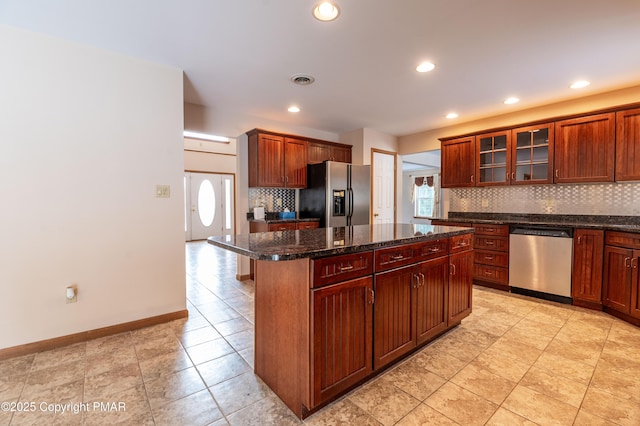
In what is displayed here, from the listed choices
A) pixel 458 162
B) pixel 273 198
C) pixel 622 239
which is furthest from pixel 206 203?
pixel 622 239

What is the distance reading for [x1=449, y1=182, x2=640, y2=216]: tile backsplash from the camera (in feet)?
11.0

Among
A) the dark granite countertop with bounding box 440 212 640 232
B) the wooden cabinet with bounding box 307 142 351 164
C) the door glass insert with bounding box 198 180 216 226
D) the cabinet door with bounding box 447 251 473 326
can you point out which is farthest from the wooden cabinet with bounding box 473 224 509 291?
the door glass insert with bounding box 198 180 216 226

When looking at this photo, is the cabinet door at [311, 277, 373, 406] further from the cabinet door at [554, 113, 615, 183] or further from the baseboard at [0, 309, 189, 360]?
the cabinet door at [554, 113, 615, 183]

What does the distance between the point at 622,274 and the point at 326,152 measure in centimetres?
397

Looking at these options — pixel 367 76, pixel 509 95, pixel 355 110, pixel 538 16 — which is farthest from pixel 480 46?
pixel 355 110

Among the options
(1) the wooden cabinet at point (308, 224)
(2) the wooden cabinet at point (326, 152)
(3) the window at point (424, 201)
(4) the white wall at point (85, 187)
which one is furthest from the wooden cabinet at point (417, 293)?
(3) the window at point (424, 201)

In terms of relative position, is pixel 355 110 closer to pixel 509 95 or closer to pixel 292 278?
pixel 509 95

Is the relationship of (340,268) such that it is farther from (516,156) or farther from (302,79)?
(516,156)

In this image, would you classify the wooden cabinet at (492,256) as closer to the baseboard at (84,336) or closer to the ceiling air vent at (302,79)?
the ceiling air vent at (302,79)

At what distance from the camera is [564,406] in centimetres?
163

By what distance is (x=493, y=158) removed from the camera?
4.17m

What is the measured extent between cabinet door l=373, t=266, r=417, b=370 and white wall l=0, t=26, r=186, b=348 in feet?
6.79

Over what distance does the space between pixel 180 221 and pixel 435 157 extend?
702 cm

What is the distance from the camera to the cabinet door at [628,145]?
3018 mm
